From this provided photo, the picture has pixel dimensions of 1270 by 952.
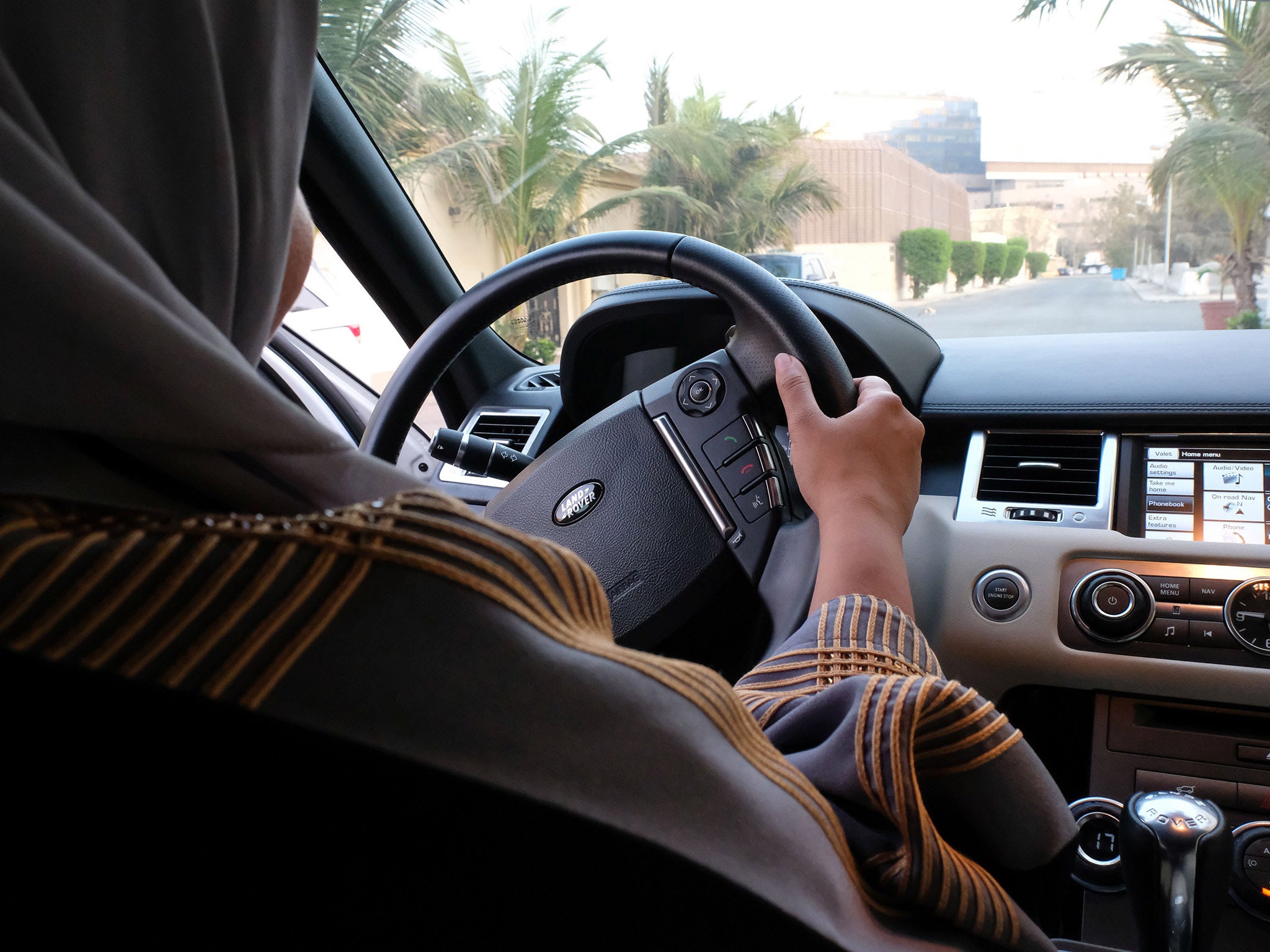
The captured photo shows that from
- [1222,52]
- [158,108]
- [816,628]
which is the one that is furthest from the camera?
[1222,52]

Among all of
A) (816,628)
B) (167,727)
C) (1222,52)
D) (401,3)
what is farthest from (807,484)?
(401,3)

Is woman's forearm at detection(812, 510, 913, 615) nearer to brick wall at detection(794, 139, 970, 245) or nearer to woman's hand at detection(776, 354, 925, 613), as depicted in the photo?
woman's hand at detection(776, 354, 925, 613)

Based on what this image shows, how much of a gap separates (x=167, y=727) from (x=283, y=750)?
A: 0.03 m

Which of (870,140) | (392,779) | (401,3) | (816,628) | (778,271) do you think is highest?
(401,3)

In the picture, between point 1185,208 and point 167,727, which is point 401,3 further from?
point 167,727

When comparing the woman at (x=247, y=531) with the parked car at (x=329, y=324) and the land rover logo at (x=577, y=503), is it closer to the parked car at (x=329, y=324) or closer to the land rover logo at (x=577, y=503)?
the land rover logo at (x=577, y=503)

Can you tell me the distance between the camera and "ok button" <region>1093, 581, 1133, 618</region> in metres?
1.22

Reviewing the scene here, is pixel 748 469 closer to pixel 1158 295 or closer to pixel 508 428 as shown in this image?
pixel 508 428

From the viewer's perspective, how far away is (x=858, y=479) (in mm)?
972

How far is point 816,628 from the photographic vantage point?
76 cm

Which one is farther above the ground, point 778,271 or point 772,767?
point 778,271

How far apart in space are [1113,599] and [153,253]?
119 cm

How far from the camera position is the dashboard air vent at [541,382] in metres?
1.78

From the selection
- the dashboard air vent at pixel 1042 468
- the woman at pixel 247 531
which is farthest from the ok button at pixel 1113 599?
the woman at pixel 247 531
